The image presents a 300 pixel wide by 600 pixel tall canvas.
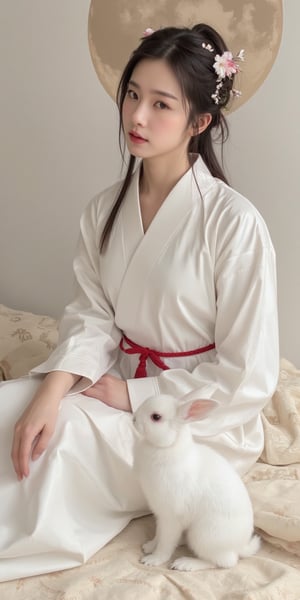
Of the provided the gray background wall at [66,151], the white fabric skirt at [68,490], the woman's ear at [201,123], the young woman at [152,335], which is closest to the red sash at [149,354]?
the young woman at [152,335]

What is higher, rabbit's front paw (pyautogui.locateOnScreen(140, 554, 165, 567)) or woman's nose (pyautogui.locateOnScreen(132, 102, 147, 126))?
woman's nose (pyautogui.locateOnScreen(132, 102, 147, 126))

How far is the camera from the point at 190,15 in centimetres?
236

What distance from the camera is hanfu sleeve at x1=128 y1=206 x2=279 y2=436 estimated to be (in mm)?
1684

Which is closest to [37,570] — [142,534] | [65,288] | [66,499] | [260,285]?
[66,499]

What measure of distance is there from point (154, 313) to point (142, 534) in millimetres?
498

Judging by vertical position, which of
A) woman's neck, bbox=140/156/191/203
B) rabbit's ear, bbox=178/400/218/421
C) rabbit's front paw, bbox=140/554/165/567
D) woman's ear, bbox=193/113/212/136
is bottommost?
rabbit's front paw, bbox=140/554/165/567

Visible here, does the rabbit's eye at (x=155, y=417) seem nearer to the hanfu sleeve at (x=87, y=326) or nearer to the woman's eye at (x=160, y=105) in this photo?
the hanfu sleeve at (x=87, y=326)

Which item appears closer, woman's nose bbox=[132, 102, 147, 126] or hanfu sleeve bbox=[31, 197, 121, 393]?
woman's nose bbox=[132, 102, 147, 126]

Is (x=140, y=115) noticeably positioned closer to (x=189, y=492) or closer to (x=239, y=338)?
(x=239, y=338)

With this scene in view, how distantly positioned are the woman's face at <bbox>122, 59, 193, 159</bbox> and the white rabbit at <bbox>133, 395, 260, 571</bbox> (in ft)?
1.89

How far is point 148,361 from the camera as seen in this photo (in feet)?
6.09

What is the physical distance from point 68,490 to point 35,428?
0.50ft

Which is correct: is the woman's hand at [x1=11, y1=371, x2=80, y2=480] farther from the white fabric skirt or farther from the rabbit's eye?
the rabbit's eye

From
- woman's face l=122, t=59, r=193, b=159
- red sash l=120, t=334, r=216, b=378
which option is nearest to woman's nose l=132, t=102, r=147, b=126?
woman's face l=122, t=59, r=193, b=159
